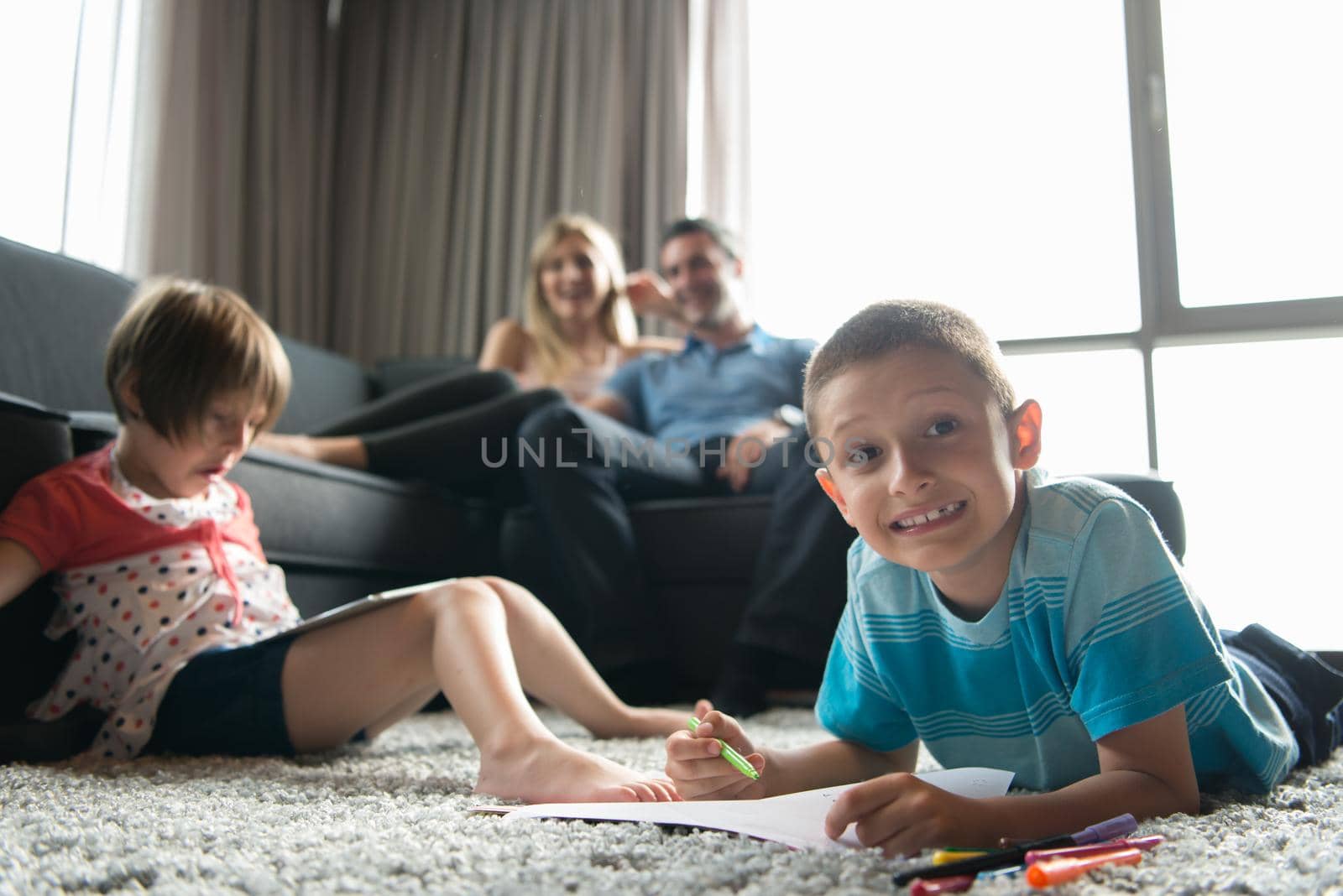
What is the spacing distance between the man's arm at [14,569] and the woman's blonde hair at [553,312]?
4.68 feet

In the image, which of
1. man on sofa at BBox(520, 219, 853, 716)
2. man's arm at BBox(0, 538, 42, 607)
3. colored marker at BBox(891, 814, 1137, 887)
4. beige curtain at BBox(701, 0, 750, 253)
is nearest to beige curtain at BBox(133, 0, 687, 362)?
beige curtain at BBox(701, 0, 750, 253)

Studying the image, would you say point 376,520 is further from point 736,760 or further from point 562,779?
point 736,760

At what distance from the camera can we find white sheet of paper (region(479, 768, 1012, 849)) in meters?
0.62

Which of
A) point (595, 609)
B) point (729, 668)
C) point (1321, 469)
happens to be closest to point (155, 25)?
point (595, 609)

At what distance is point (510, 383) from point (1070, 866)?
4.84 ft

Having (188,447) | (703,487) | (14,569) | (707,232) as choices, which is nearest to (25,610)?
(14,569)

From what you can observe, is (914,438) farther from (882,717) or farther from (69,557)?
(69,557)

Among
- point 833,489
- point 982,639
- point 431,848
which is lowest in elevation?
point 431,848

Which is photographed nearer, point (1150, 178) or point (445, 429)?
point (445, 429)

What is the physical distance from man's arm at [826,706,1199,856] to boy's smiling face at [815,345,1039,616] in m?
0.14

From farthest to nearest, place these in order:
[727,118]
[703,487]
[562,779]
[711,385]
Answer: [727,118], [711,385], [703,487], [562,779]

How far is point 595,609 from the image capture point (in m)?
1.57

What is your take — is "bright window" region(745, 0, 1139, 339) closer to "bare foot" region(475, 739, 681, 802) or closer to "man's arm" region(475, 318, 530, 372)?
"man's arm" region(475, 318, 530, 372)

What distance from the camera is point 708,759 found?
701 mm
